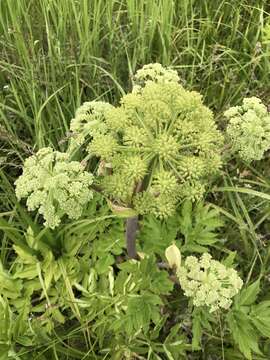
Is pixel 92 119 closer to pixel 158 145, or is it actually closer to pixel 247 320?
pixel 158 145

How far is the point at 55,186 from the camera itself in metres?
1.37

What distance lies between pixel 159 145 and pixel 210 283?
0.46m

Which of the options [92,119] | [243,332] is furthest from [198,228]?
[92,119]

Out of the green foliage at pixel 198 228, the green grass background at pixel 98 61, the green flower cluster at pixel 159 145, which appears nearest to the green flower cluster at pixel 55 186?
the green flower cluster at pixel 159 145

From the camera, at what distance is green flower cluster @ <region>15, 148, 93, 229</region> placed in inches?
54.3

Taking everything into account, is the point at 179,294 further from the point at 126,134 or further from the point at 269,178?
the point at 126,134

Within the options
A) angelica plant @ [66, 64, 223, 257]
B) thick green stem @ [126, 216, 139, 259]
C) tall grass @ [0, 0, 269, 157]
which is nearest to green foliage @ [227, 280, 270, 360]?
thick green stem @ [126, 216, 139, 259]

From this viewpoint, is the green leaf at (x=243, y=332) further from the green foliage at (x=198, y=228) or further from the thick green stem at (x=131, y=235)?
the thick green stem at (x=131, y=235)

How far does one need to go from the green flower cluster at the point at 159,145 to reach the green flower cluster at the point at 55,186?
0.07 m

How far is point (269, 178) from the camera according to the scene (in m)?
2.36

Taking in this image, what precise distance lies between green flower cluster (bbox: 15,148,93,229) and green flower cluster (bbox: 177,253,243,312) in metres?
0.41

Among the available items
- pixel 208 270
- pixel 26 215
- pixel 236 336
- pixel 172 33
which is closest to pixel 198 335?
pixel 236 336

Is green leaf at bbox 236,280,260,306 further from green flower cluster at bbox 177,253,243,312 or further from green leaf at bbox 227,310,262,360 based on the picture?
green flower cluster at bbox 177,253,243,312

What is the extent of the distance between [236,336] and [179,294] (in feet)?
1.34
